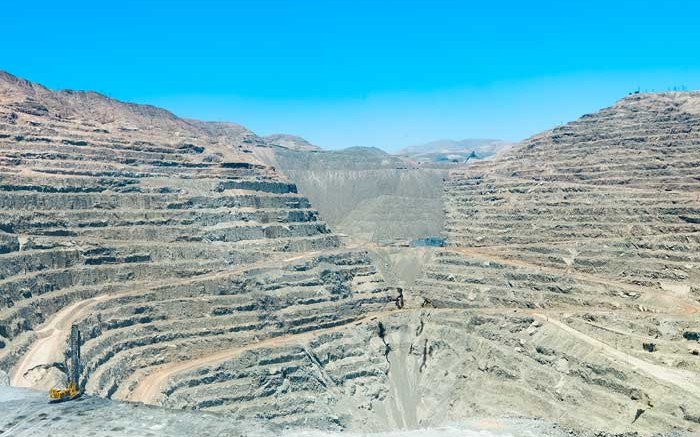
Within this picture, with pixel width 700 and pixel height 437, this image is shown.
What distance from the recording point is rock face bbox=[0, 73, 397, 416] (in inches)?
2090

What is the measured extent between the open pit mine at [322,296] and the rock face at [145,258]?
0.72 feet

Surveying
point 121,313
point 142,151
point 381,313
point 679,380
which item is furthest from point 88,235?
point 679,380

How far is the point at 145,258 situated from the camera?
64.9m

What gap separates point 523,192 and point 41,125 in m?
64.8

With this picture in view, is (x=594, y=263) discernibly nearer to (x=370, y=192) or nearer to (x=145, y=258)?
(x=145, y=258)

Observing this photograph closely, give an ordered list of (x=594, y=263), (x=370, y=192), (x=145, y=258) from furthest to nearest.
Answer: (x=370, y=192)
(x=594, y=263)
(x=145, y=258)

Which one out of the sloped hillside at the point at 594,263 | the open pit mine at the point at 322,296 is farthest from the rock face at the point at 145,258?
the sloped hillside at the point at 594,263

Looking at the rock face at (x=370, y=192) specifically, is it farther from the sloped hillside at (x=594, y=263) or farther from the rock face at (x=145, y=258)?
the rock face at (x=145, y=258)

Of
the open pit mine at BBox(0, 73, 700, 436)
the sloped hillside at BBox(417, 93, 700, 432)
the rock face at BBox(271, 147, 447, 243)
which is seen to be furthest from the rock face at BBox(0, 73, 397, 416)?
the rock face at BBox(271, 147, 447, 243)

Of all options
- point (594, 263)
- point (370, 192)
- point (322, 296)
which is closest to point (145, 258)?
point (322, 296)

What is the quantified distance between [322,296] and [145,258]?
1858 cm

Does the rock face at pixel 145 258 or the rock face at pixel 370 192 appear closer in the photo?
the rock face at pixel 145 258

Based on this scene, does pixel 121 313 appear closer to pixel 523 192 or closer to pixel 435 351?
pixel 435 351

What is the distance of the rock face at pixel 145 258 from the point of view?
53094 mm
